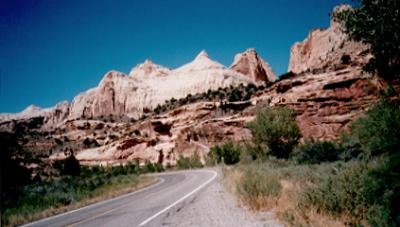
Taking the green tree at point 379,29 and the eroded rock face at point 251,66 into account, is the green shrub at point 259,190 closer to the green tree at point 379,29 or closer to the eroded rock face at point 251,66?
the green tree at point 379,29

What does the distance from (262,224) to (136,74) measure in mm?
135435

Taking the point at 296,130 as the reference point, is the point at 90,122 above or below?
above

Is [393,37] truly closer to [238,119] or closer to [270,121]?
[270,121]

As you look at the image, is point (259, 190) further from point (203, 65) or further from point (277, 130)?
point (203, 65)

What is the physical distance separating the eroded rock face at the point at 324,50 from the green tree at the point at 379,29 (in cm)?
4305

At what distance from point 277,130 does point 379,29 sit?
77.7 ft

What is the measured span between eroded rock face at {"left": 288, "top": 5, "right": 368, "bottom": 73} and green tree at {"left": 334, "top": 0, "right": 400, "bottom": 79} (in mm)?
43049

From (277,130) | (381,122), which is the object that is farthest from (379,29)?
(277,130)

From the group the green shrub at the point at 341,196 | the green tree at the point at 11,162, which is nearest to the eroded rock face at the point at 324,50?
the green shrub at the point at 341,196

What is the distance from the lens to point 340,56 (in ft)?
178

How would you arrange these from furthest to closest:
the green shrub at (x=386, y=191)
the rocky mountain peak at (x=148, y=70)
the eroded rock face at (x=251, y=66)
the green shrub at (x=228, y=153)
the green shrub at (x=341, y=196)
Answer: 1. the rocky mountain peak at (x=148, y=70)
2. the eroded rock face at (x=251, y=66)
3. the green shrub at (x=228, y=153)
4. the green shrub at (x=341, y=196)
5. the green shrub at (x=386, y=191)

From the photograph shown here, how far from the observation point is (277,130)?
31062 mm

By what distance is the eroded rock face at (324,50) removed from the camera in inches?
2058

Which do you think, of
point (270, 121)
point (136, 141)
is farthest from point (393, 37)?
point (136, 141)
